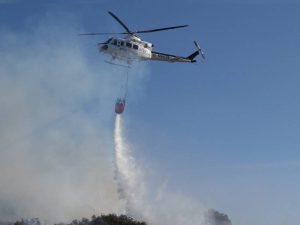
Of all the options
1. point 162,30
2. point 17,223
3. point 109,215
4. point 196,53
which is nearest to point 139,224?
point 109,215

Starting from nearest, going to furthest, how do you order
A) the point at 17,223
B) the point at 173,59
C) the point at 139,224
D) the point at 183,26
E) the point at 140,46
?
the point at 183,26 → the point at 140,46 → the point at 173,59 → the point at 139,224 → the point at 17,223

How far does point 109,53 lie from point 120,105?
8977 millimetres

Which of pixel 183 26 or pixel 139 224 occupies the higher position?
pixel 183 26

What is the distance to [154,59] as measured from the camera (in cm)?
9531

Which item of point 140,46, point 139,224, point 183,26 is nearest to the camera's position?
point 183,26

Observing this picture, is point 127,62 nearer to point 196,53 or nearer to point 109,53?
point 109,53

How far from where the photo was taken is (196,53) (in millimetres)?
102312

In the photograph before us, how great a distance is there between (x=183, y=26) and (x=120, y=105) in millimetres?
16835

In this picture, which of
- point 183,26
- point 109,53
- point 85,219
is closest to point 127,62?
point 109,53

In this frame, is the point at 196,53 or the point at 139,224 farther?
the point at 139,224

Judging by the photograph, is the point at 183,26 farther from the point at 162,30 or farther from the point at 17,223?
the point at 17,223

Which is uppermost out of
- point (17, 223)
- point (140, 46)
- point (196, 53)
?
point (196, 53)

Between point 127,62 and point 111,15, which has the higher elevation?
point 111,15

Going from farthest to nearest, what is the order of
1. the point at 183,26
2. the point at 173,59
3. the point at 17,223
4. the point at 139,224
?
the point at 17,223 → the point at 139,224 → the point at 173,59 → the point at 183,26
